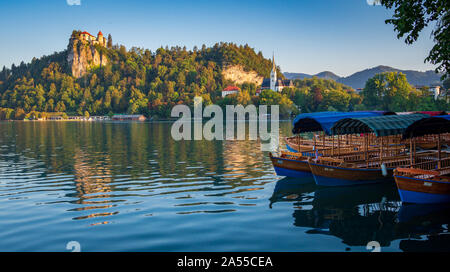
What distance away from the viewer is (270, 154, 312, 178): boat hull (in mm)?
21905

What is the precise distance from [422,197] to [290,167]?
804 cm

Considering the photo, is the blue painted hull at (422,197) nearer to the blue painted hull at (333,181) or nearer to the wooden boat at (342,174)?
the wooden boat at (342,174)

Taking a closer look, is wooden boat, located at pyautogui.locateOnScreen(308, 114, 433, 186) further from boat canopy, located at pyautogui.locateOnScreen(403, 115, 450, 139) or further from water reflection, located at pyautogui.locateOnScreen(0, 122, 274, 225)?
water reflection, located at pyautogui.locateOnScreen(0, 122, 274, 225)

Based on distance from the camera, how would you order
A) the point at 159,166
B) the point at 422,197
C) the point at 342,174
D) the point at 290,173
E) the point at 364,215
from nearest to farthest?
the point at 364,215 < the point at 422,197 < the point at 342,174 < the point at 290,173 < the point at 159,166

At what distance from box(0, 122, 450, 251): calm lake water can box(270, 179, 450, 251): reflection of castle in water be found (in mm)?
36

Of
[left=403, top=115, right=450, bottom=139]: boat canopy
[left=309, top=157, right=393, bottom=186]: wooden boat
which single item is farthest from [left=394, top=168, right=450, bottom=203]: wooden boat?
[left=309, top=157, right=393, bottom=186]: wooden boat

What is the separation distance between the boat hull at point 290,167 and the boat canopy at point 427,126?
244 inches

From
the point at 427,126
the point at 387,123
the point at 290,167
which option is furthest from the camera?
the point at 290,167

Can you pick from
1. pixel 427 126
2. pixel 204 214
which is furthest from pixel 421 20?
pixel 204 214

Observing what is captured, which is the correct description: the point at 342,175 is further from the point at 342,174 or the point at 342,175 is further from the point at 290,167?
the point at 290,167

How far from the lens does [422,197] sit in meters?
15.3

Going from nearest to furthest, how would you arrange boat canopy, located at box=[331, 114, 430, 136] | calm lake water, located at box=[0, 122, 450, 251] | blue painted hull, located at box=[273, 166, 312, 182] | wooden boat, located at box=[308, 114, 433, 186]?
calm lake water, located at box=[0, 122, 450, 251] < boat canopy, located at box=[331, 114, 430, 136] < wooden boat, located at box=[308, 114, 433, 186] < blue painted hull, located at box=[273, 166, 312, 182]
